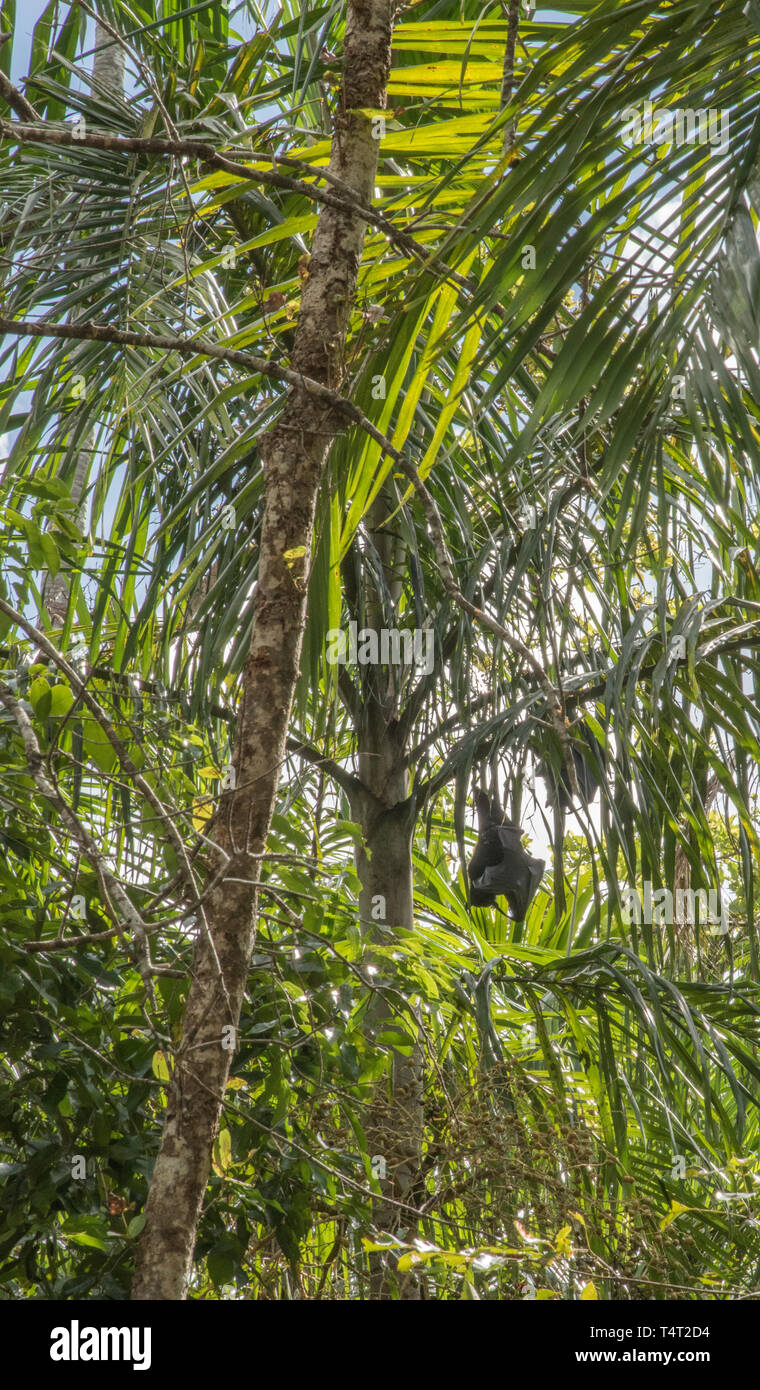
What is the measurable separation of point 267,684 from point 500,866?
1.12 metres

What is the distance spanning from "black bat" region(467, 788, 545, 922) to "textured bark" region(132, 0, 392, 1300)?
1022 millimetres

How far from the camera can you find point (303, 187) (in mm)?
980

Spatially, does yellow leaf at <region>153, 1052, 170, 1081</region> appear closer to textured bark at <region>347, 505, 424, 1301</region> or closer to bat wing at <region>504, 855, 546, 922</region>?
textured bark at <region>347, 505, 424, 1301</region>

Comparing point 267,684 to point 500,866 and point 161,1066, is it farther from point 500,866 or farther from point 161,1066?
point 500,866

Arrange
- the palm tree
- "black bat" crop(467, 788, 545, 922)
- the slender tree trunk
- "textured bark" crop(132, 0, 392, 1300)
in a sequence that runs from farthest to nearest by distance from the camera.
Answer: "black bat" crop(467, 788, 545, 922) < the slender tree trunk < the palm tree < "textured bark" crop(132, 0, 392, 1300)

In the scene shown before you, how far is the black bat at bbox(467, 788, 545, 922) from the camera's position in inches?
78.2

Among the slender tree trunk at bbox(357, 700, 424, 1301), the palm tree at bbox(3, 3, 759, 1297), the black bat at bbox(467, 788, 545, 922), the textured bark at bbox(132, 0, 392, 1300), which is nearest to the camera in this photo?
the textured bark at bbox(132, 0, 392, 1300)

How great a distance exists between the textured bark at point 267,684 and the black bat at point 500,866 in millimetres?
1022

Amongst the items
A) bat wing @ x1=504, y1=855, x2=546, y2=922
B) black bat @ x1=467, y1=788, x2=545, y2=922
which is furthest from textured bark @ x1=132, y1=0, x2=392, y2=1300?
bat wing @ x1=504, y1=855, x2=546, y2=922

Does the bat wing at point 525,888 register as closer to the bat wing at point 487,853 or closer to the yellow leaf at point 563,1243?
the bat wing at point 487,853

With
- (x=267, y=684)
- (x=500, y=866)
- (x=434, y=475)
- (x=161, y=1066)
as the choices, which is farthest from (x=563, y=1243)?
(x=434, y=475)

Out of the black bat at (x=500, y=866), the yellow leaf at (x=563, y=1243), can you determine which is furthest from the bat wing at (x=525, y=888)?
the yellow leaf at (x=563, y=1243)
